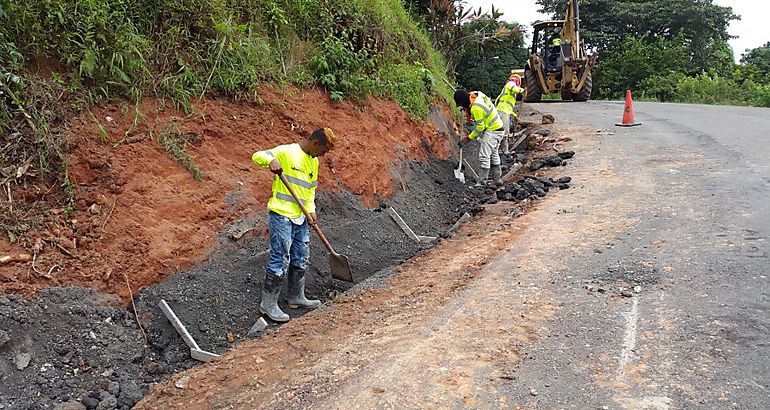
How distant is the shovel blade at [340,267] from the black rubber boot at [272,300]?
2.14ft

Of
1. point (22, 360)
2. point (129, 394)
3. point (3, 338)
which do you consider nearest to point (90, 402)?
point (129, 394)

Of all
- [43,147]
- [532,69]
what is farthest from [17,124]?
[532,69]

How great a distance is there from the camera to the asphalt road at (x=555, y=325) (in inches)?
131

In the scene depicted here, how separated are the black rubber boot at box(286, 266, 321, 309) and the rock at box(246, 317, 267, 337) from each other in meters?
0.50

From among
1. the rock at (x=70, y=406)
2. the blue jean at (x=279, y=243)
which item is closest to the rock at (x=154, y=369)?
the rock at (x=70, y=406)

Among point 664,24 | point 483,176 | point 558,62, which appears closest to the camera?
point 483,176

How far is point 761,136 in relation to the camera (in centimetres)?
1002

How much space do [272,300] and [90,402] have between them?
1.66 m

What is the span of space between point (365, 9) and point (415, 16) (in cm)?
547

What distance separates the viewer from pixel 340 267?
18.3 ft

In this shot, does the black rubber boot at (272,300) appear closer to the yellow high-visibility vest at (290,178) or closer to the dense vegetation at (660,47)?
the yellow high-visibility vest at (290,178)

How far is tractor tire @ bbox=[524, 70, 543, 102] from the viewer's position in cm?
1977

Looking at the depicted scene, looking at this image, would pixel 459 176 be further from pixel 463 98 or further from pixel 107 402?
pixel 107 402

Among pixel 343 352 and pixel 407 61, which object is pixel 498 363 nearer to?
pixel 343 352
